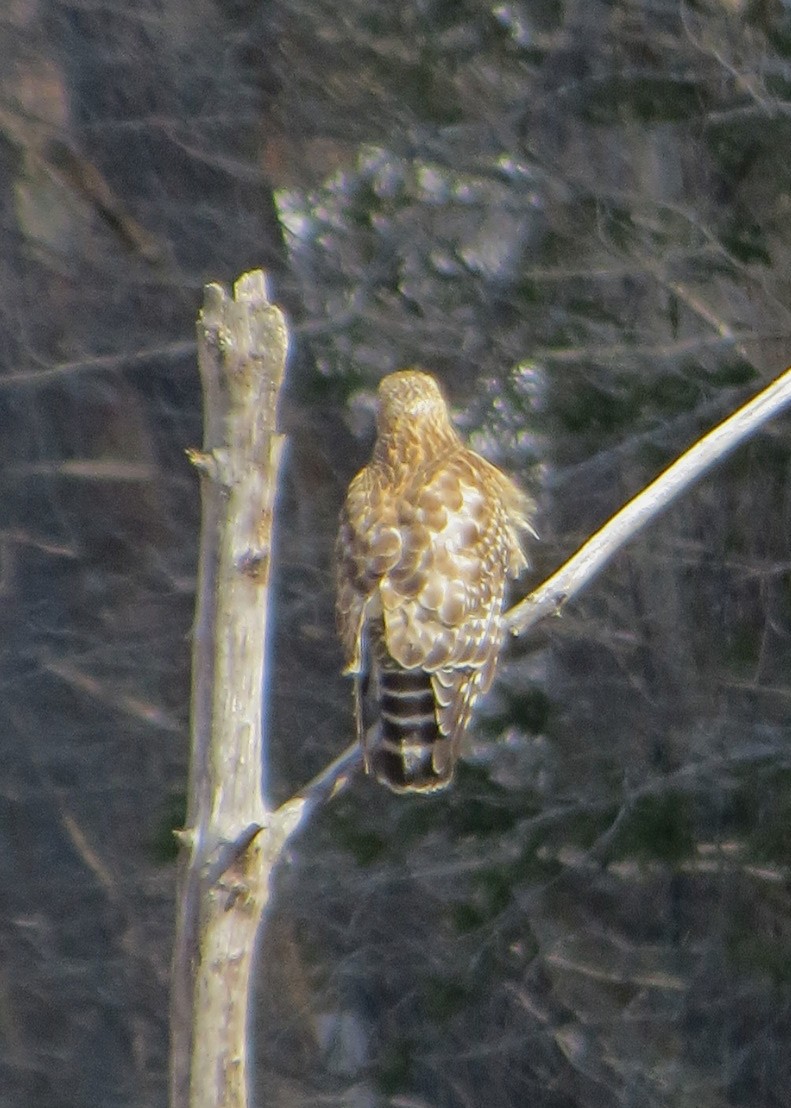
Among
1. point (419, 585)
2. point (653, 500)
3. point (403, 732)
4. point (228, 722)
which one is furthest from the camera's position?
point (419, 585)

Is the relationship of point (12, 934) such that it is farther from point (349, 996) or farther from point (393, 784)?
point (393, 784)

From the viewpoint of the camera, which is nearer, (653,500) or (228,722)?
(228,722)

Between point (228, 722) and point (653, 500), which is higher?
point (653, 500)

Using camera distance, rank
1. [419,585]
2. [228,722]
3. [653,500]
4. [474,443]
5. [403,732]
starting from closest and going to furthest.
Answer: [228,722] → [653,500] → [403,732] → [419,585] → [474,443]

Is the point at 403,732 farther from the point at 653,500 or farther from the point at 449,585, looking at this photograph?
the point at 653,500

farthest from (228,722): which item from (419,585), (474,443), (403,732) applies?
(474,443)
